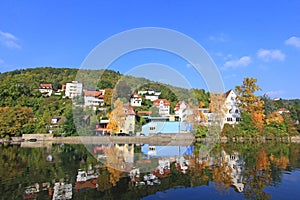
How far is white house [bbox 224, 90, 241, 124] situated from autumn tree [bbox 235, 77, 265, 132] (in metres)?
1.11

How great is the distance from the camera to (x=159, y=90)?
Answer: 27047 millimetres

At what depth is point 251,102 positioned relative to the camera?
74.0 feet

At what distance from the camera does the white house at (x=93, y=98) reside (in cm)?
2480

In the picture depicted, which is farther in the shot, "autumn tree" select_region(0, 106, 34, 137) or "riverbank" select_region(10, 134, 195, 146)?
"autumn tree" select_region(0, 106, 34, 137)

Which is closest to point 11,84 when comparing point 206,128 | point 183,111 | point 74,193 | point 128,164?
point 183,111

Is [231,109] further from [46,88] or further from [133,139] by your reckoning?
[46,88]

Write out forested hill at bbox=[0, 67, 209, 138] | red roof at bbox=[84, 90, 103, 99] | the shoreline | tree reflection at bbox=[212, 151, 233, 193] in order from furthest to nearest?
red roof at bbox=[84, 90, 103, 99]
forested hill at bbox=[0, 67, 209, 138]
the shoreline
tree reflection at bbox=[212, 151, 233, 193]

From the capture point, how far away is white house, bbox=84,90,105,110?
24.8 m

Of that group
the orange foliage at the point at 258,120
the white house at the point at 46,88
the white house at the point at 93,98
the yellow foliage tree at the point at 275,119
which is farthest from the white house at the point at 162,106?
the white house at the point at 46,88

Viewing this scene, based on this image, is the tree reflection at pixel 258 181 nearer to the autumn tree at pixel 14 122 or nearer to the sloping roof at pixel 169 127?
the sloping roof at pixel 169 127

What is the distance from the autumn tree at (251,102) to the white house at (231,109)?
1.11 meters

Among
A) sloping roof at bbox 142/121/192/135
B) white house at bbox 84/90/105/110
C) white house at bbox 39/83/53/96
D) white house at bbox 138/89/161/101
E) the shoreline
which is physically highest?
white house at bbox 39/83/53/96

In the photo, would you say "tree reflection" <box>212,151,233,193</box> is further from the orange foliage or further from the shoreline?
the orange foliage

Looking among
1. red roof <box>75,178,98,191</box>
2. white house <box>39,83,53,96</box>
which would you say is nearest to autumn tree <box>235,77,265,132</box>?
red roof <box>75,178,98,191</box>
